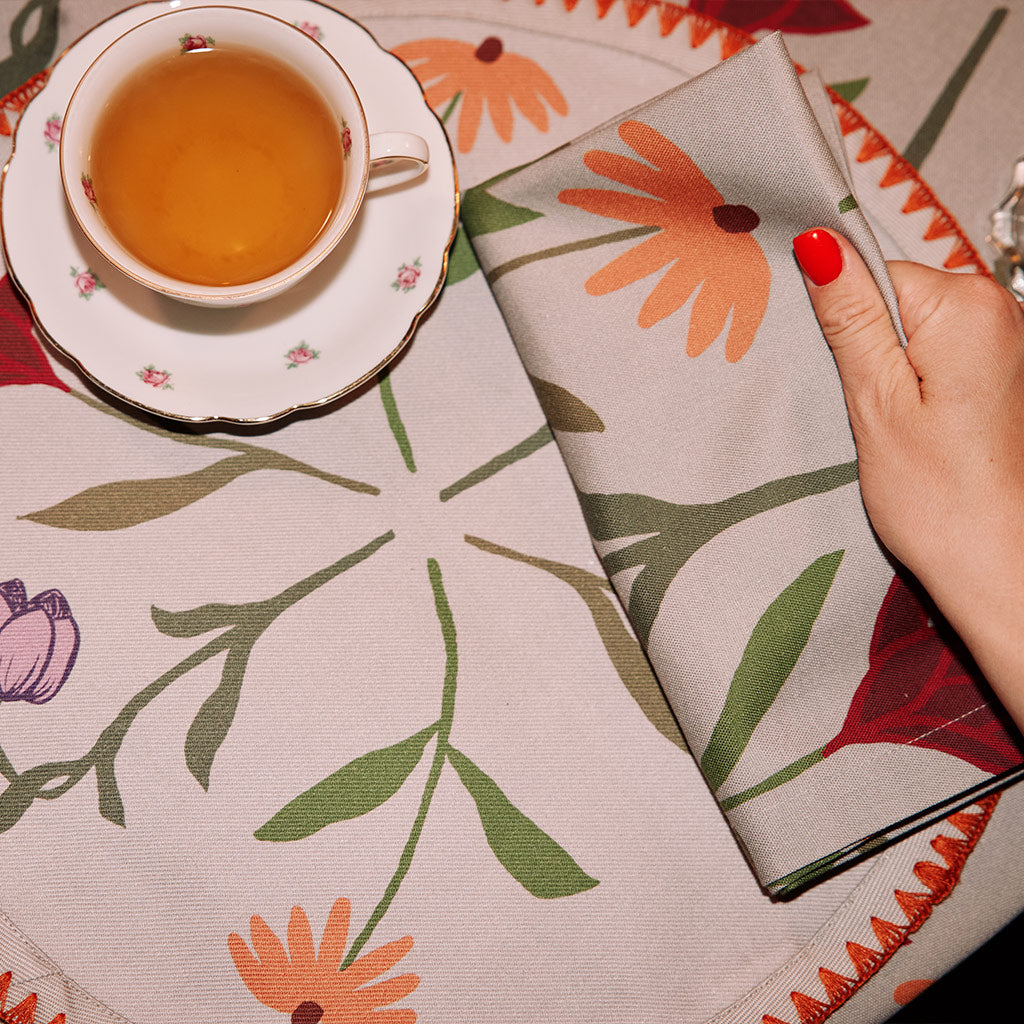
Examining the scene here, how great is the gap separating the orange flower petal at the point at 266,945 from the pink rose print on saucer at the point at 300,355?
1.37 ft

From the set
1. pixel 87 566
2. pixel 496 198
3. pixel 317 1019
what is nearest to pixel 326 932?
pixel 317 1019

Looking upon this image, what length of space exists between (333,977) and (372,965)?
0.10 ft

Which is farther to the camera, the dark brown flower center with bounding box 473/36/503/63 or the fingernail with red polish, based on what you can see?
the dark brown flower center with bounding box 473/36/503/63

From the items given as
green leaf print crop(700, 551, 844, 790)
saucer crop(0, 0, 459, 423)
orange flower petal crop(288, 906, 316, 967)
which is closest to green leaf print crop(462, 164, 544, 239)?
saucer crop(0, 0, 459, 423)

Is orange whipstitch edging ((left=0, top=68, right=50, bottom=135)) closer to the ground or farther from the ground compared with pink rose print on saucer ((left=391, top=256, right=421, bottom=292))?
farther from the ground

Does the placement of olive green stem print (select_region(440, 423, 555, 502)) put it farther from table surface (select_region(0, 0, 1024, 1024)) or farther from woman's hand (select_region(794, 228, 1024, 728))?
woman's hand (select_region(794, 228, 1024, 728))

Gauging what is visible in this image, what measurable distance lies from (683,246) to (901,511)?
0.24 meters

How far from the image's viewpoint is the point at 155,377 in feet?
1.88

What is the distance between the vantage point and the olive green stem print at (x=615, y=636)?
0.61m

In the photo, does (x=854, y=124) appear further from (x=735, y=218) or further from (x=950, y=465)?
(x=950, y=465)

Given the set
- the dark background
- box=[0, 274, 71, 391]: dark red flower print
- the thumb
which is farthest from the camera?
the dark background

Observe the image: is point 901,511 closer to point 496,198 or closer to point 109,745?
point 496,198

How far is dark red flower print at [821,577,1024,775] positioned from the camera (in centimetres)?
54

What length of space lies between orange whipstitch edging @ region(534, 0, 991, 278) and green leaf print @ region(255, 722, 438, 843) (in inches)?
23.0
